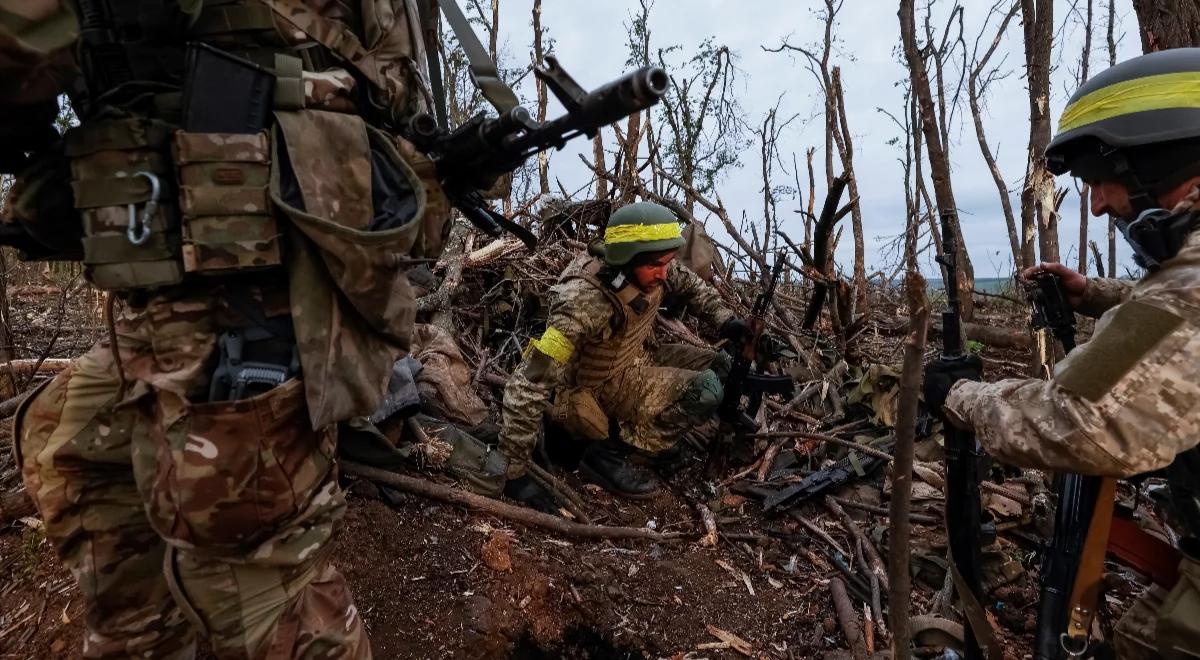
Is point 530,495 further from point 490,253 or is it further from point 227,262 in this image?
point 490,253

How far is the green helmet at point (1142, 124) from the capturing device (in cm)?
189

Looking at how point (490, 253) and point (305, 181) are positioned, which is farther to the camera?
point (490, 253)

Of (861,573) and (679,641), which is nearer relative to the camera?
(679,641)

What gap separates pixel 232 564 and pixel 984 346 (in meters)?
8.24

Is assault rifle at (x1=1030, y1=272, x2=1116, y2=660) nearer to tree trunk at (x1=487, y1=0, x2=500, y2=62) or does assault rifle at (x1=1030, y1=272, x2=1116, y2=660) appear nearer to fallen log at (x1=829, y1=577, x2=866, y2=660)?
fallen log at (x1=829, y1=577, x2=866, y2=660)

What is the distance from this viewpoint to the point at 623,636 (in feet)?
9.52

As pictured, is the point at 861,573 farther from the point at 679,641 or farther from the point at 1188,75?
the point at 1188,75

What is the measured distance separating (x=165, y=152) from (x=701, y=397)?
3.48 metres

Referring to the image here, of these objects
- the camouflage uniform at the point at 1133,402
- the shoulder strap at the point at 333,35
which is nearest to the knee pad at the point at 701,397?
the camouflage uniform at the point at 1133,402

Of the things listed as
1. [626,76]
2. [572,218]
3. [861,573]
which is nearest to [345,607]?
[626,76]

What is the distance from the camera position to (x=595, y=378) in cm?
463

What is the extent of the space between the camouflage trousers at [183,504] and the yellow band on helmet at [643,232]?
2.70 m

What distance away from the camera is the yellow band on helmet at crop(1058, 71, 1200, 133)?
191 centimetres

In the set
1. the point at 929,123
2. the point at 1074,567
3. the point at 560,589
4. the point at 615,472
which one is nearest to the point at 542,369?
the point at 615,472
